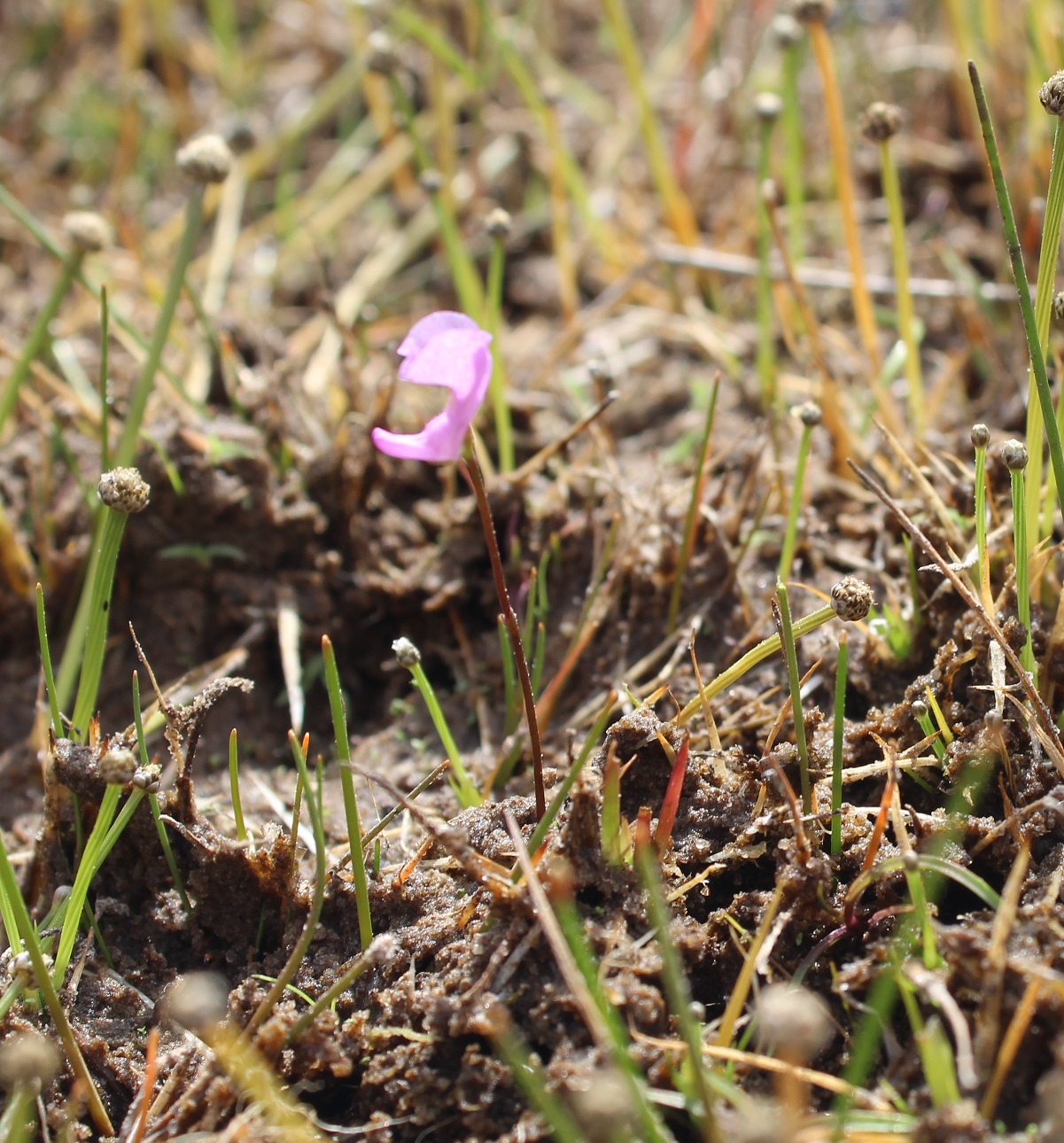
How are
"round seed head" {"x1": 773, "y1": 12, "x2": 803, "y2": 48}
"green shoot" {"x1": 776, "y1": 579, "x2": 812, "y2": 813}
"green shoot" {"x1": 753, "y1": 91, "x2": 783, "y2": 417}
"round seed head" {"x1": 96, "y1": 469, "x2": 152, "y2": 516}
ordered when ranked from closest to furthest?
"green shoot" {"x1": 776, "y1": 579, "x2": 812, "y2": 813} → "round seed head" {"x1": 96, "y1": 469, "x2": 152, "y2": 516} → "green shoot" {"x1": 753, "y1": 91, "x2": 783, "y2": 417} → "round seed head" {"x1": 773, "y1": 12, "x2": 803, "y2": 48}

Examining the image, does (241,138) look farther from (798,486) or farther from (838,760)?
(838,760)

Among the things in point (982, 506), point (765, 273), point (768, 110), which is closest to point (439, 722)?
point (982, 506)

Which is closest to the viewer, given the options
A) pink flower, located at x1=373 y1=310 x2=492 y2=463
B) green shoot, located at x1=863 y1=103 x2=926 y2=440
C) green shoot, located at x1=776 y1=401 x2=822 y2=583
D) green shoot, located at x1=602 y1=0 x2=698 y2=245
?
pink flower, located at x1=373 y1=310 x2=492 y2=463

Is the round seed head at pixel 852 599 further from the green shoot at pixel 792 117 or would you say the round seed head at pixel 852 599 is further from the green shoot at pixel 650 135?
the green shoot at pixel 650 135

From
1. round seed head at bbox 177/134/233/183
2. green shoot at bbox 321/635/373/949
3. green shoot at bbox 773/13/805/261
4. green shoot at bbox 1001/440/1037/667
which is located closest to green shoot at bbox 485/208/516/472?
round seed head at bbox 177/134/233/183

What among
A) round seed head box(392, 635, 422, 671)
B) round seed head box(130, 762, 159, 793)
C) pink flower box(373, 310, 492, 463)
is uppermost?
pink flower box(373, 310, 492, 463)

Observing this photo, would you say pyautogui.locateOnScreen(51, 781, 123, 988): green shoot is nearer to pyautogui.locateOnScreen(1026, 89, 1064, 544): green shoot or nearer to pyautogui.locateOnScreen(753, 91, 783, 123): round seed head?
pyautogui.locateOnScreen(1026, 89, 1064, 544): green shoot

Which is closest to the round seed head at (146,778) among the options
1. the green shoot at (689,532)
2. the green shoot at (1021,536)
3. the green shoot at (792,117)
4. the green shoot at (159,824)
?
the green shoot at (159,824)

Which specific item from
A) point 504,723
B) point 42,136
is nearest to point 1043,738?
point 504,723
